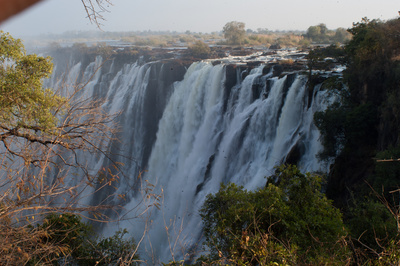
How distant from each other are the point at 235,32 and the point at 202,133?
73.7ft

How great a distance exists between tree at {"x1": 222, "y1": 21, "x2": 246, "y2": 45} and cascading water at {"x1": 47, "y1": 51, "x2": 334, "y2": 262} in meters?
15.7

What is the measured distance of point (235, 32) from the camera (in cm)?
3712

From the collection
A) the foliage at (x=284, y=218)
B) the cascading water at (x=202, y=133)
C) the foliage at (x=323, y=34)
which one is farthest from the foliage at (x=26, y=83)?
the foliage at (x=323, y=34)

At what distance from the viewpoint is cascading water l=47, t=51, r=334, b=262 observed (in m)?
12.7

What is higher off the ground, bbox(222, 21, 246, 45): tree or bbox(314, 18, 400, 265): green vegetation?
bbox(222, 21, 246, 45): tree

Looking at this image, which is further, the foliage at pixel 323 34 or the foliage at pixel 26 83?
the foliage at pixel 323 34

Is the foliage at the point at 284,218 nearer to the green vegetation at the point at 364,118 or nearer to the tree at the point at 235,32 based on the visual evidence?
the green vegetation at the point at 364,118

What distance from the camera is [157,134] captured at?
20359 millimetres

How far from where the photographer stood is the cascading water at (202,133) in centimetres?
1273

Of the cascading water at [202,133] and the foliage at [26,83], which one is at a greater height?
the foliage at [26,83]

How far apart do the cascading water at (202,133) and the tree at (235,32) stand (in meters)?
15.7

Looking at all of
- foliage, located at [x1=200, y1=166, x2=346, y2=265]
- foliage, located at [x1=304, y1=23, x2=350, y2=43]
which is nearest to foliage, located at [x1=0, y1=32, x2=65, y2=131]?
foliage, located at [x1=200, y1=166, x2=346, y2=265]

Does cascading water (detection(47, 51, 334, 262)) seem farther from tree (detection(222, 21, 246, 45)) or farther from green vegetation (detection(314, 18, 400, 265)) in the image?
tree (detection(222, 21, 246, 45))

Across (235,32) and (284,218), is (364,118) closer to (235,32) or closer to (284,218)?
(284,218)
